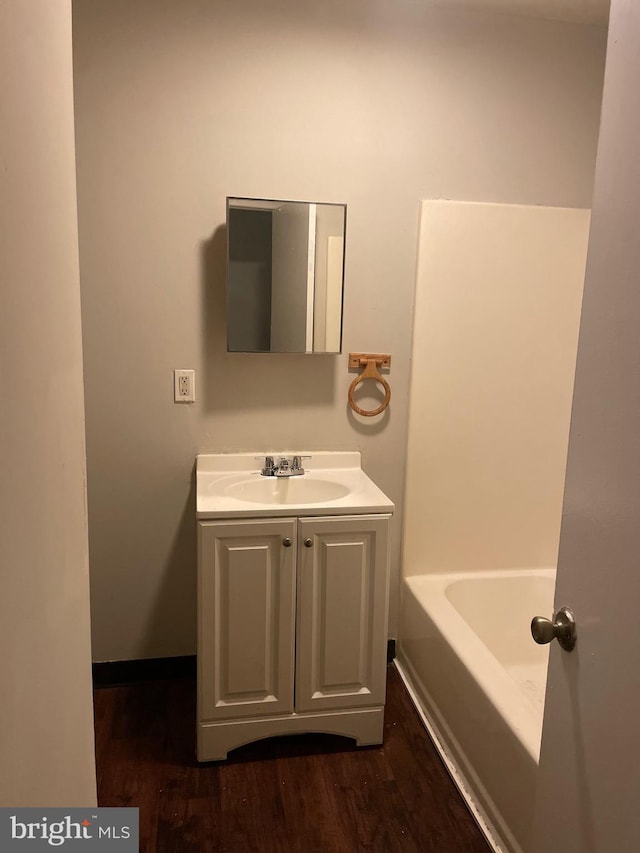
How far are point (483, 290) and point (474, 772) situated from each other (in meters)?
1.64

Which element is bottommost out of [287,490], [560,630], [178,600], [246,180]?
[178,600]

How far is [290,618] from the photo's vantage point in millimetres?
2043

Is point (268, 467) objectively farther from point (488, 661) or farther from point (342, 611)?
point (488, 661)

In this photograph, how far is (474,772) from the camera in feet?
6.34

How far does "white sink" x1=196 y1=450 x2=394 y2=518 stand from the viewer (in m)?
2.19

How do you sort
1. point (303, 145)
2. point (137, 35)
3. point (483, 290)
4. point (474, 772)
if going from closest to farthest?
point (474, 772) < point (137, 35) < point (303, 145) < point (483, 290)

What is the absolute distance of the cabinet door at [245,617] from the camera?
1973 millimetres

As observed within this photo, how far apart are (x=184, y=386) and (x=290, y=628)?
3.04 ft

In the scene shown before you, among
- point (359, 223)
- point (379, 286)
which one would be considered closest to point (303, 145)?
point (359, 223)

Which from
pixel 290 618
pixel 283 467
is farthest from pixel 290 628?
pixel 283 467

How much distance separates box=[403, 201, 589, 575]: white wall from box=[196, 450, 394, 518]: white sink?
0.30 m

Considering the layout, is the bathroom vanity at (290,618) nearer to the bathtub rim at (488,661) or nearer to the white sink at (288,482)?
the white sink at (288,482)

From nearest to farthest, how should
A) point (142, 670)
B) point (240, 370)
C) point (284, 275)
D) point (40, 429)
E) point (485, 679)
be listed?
point (40, 429)
point (485, 679)
point (284, 275)
point (240, 370)
point (142, 670)

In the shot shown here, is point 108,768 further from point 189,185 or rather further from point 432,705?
point 189,185
